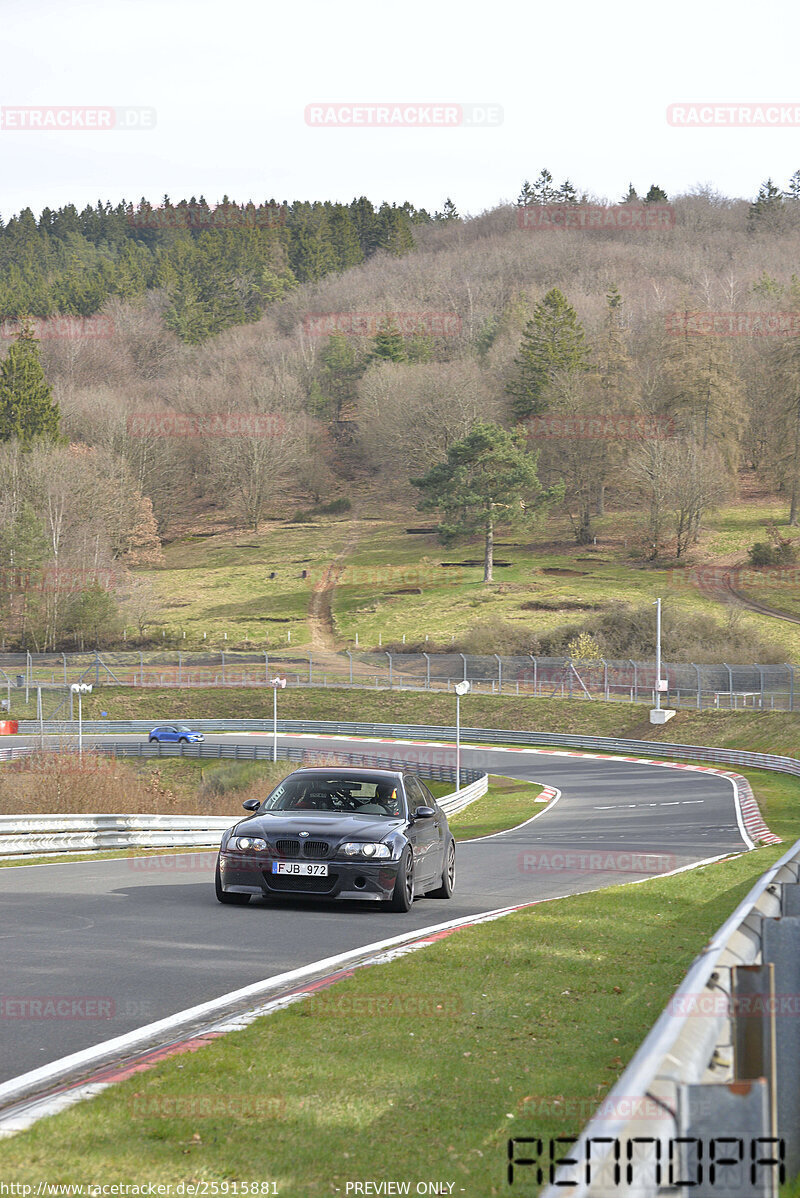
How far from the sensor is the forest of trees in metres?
87.5

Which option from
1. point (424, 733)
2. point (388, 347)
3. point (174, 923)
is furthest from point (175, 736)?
point (388, 347)

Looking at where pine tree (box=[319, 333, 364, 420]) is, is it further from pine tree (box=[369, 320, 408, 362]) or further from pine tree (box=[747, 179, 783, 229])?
pine tree (box=[747, 179, 783, 229])

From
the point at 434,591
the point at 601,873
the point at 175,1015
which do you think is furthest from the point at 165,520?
the point at 175,1015

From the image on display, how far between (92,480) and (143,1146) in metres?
89.2

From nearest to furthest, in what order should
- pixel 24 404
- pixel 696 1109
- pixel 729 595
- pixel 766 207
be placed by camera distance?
pixel 696 1109
pixel 729 595
pixel 24 404
pixel 766 207

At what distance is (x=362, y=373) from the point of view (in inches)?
5236

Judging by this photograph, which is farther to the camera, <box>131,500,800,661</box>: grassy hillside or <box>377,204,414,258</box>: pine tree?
<box>377,204,414,258</box>: pine tree

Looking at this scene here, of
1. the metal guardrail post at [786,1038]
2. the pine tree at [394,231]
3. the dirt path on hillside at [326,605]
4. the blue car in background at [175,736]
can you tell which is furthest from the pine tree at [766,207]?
the metal guardrail post at [786,1038]

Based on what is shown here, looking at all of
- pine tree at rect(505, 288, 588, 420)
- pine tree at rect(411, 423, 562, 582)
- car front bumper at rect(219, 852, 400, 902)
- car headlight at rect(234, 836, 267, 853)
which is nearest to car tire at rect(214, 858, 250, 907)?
car front bumper at rect(219, 852, 400, 902)

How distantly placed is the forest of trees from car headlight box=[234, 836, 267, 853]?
69.8 m

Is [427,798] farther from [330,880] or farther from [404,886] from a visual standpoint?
[330,880]

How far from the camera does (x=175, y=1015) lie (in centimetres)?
754

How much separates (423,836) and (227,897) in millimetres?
2172

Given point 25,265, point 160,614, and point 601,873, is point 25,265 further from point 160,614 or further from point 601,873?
point 601,873
